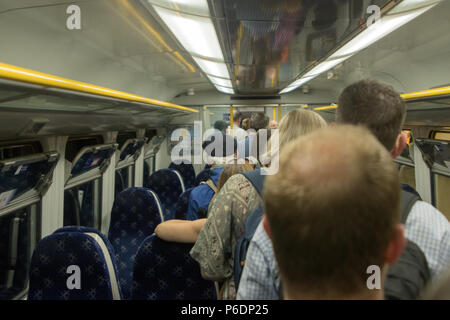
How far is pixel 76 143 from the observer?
3299 millimetres

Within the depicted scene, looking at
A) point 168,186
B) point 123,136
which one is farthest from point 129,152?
point 168,186

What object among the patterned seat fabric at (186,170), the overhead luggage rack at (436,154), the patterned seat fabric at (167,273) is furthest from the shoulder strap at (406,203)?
the patterned seat fabric at (186,170)

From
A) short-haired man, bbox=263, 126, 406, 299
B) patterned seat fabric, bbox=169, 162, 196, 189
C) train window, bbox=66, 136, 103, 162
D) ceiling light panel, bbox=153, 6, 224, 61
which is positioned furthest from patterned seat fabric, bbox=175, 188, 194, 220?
patterned seat fabric, bbox=169, 162, 196, 189

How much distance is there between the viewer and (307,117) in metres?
1.26

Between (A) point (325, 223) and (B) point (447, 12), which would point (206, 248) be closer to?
(A) point (325, 223)

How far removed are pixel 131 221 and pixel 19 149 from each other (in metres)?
1.34

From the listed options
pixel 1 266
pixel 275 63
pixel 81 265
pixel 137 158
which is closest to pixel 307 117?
pixel 81 265

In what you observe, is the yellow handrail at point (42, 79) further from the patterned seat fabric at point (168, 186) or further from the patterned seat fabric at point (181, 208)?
the patterned seat fabric at point (168, 186)

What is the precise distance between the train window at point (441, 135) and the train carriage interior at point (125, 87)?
0.7 inches

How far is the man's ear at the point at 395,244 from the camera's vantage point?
47 cm

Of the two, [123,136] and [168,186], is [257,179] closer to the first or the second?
[168,186]

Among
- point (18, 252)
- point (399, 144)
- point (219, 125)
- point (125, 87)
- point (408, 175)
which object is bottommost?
point (18, 252)

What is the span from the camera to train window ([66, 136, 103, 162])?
9.91 ft
